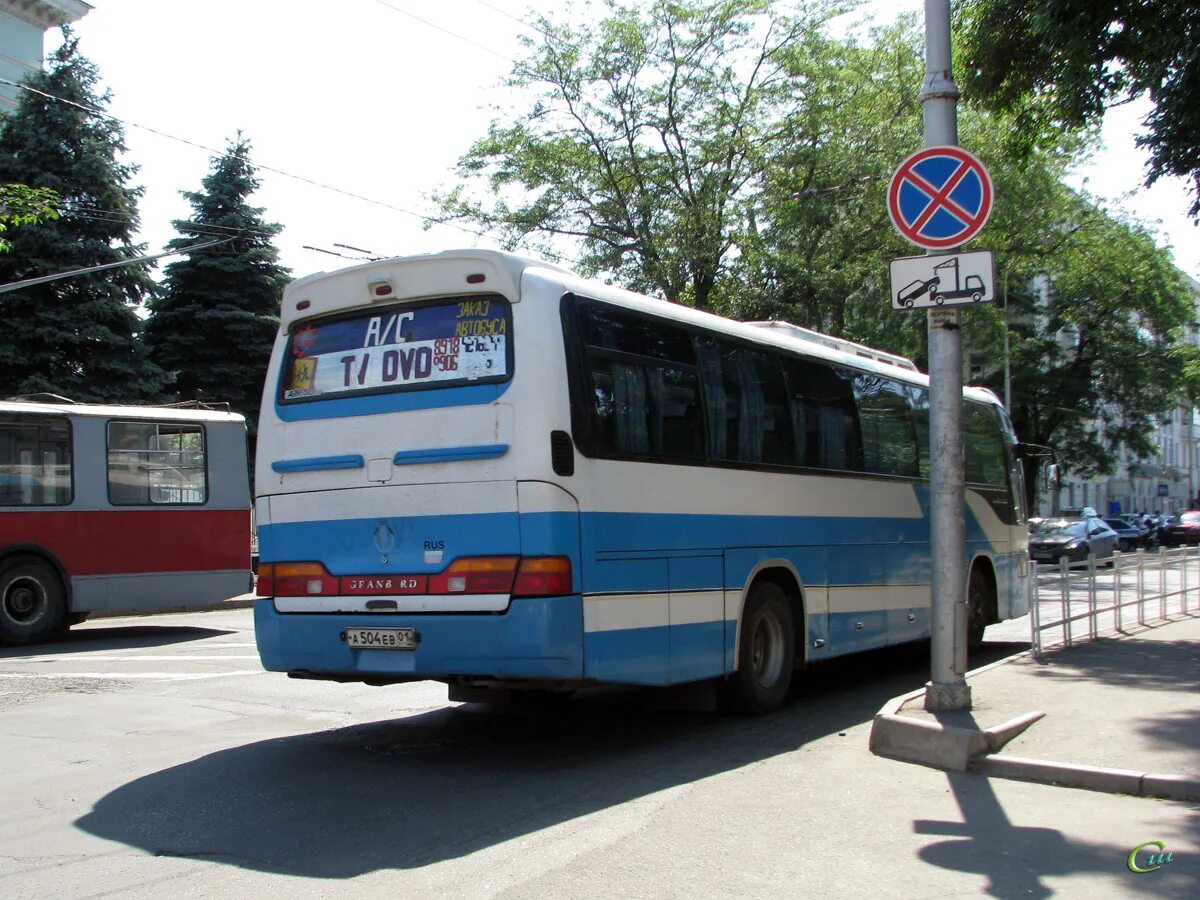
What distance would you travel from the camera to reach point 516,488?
712 cm

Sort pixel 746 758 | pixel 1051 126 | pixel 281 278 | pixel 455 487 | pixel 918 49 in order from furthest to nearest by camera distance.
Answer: pixel 281 278 < pixel 918 49 < pixel 1051 126 < pixel 746 758 < pixel 455 487

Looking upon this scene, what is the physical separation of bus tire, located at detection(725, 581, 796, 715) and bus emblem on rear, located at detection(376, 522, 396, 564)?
9.00 ft

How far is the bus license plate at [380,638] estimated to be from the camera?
7.37 meters

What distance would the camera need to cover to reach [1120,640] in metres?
13.7

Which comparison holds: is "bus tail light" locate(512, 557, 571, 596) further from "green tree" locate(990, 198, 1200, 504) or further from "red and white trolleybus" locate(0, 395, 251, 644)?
"green tree" locate(990, 198, 1200, 504)

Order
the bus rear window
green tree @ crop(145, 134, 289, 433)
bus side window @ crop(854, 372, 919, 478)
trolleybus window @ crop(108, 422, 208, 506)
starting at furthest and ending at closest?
green tree @ crop(145, 134, 289, 433) → trolleybus window @ crop(108, 422, 208, 506) → bus side window @ crop(854, 372, 919, 478) → the bus rear window

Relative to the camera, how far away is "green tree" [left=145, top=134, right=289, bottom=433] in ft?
114

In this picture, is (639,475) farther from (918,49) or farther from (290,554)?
(918,49)

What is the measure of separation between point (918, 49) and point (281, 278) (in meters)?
19.1

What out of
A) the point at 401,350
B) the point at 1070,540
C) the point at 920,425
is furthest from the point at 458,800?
the point at 1070,540

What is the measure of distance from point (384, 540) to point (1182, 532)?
190 feet

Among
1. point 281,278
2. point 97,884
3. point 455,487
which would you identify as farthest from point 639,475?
point 281,278

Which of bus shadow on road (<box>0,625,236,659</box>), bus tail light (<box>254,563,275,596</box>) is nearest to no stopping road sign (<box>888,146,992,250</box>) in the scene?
Result: bus tail light (<box>254,563,275,596</box>)

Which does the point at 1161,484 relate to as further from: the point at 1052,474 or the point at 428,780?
the point at 428,780
